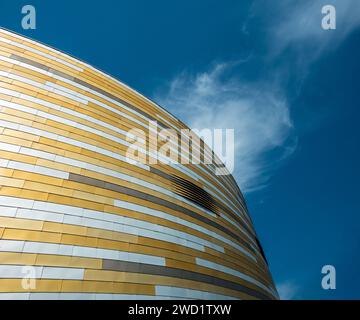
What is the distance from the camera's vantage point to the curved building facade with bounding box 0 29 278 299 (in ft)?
21.2

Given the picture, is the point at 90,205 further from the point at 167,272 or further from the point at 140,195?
the point at 167,272

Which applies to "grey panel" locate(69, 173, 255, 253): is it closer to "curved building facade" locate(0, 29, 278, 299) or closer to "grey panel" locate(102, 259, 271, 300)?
"curved building facade" locate(0, 29, 278, 299)

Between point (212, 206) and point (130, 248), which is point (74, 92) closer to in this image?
point (130, 248)

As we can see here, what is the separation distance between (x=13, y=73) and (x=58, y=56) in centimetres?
291

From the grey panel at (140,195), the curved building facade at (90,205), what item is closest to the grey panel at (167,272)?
the curved building facade at (90,205)

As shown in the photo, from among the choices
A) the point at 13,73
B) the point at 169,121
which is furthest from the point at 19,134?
the point at 169,121

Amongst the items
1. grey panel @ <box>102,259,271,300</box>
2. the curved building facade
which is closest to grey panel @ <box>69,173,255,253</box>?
→ the curved building facade

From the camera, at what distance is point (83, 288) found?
252 inches

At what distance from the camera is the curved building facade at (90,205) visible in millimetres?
6457

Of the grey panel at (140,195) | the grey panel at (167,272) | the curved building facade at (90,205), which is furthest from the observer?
the grey panel at (140,195)

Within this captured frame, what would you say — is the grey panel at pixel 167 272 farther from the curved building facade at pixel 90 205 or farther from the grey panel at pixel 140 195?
the grey panel at pixel 140 195

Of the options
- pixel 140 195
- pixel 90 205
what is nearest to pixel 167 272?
pixel 140 195

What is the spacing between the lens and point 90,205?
7.94 meters
